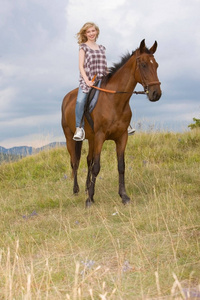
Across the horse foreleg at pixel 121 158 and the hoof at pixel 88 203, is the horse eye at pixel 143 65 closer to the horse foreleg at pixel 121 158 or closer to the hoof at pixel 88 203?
the horse foreleg at pixel 121 158

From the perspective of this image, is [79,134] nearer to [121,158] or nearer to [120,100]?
[121,158]

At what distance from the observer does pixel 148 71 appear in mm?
6262

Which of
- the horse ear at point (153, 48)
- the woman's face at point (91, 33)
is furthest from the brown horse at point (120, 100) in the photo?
the woman's face at point (91, 33)

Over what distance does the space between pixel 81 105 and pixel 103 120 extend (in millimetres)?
655

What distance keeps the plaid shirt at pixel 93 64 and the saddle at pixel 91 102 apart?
0.41ft

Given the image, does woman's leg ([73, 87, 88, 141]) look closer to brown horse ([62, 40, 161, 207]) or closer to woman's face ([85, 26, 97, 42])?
brown horse ([62, 40, 161, 207])

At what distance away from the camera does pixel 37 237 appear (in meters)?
5.65

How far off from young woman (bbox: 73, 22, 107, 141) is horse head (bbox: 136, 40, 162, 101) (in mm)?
1078

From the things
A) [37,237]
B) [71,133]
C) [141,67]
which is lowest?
[37,237]

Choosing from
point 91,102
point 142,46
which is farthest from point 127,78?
point 91,102

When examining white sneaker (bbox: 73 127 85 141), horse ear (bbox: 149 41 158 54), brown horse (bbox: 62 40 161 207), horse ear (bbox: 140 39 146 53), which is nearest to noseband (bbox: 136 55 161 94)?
brown horse (bbox: 62 40 161 207)

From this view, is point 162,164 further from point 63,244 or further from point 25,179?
point 63,244

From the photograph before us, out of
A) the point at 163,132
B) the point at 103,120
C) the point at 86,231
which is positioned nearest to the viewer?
the point at 86,231

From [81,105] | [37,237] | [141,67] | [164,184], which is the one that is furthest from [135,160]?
[37,237]
